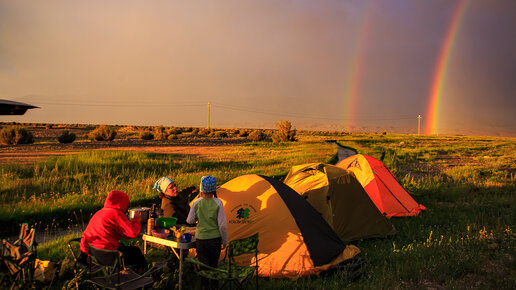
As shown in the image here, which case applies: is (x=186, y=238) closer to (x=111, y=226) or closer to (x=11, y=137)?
(x=111, y=226)

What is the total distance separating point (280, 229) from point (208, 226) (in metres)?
2.28

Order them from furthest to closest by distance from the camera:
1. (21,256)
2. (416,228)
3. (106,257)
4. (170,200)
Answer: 1. (416,228)
2. (170,200)
3. (21,256)
4. (106,257)

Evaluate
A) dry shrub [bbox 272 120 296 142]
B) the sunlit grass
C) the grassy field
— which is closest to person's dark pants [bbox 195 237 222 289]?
the grassy field

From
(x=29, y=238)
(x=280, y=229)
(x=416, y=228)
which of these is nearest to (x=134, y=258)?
(x=29, y=238)

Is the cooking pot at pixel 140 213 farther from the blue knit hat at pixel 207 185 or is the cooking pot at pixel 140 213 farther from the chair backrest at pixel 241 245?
the chair backrest at pixel 241 245

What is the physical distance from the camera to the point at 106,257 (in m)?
4.73

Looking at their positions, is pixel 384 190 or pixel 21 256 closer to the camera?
pixel 21 256

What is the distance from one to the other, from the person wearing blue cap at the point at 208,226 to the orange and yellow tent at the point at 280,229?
1699 millimetres

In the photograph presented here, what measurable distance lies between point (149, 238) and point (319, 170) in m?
5.98

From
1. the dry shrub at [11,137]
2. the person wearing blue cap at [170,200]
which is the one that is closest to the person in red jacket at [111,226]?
the person wearing blue cap at [170,200]

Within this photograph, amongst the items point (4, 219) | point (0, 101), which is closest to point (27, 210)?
point (4, 219)

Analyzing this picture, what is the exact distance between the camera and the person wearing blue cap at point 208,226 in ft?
18.4

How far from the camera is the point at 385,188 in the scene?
Answer: 12492mm

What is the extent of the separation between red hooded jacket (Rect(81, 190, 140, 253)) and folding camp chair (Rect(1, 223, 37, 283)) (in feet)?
2.65
